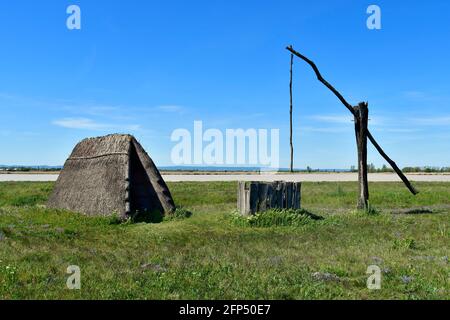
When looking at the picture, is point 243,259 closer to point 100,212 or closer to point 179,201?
point 100,212

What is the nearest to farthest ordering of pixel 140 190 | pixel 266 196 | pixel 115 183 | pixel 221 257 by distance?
pixel 221 257 → pixel 266 196 → pixel 115 183 → pixel 140 190

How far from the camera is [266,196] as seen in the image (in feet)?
56.3

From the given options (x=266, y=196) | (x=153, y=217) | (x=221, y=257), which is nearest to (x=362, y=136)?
(x=266, y=196)

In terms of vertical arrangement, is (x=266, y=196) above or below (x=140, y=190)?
below

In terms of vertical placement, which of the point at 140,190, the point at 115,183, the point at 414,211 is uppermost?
the point at 115,183

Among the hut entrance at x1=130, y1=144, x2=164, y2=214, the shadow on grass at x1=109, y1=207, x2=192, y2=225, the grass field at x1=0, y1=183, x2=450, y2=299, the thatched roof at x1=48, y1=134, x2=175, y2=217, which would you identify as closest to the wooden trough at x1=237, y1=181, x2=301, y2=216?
the grass field at x1=0, y1=183, x2=450, y2=299

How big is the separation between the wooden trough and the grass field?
91 cm

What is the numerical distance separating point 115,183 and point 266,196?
598 centimetres

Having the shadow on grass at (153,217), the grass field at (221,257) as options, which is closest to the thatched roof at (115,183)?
the shadow on grass at (153,217)

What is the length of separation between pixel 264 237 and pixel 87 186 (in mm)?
8697

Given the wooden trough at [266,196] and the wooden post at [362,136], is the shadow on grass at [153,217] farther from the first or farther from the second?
the wooden post at [362,136]

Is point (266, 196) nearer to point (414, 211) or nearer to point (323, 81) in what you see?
point (323, 81)

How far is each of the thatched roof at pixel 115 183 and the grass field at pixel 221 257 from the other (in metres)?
0.97

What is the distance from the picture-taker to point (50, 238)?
14.1 metres
